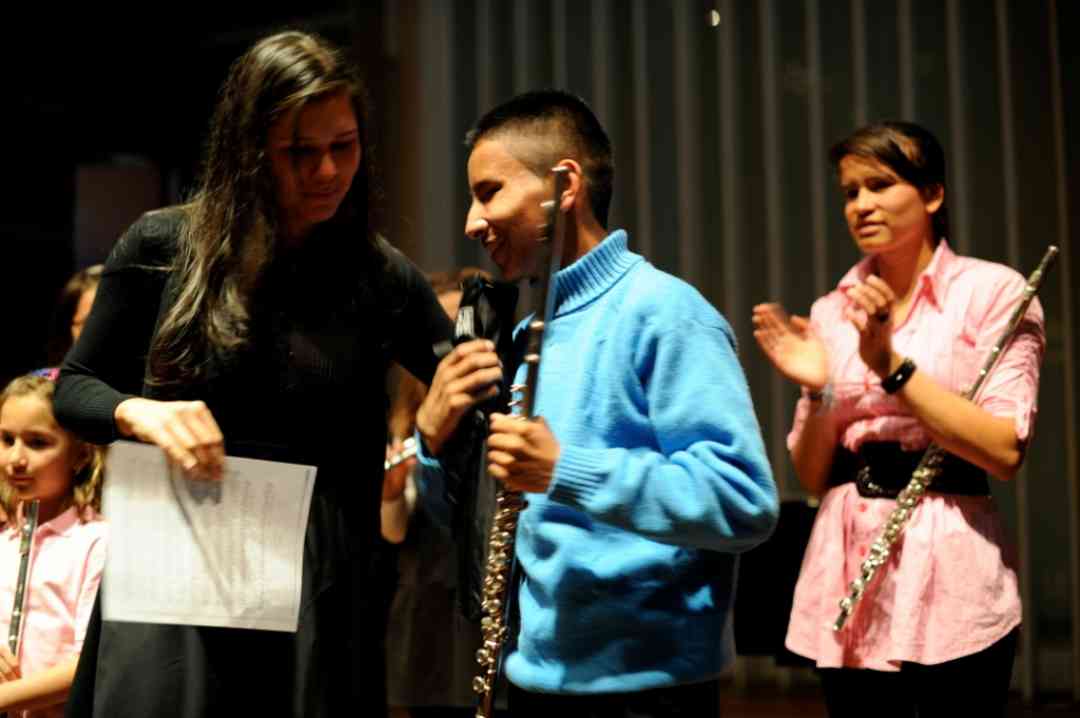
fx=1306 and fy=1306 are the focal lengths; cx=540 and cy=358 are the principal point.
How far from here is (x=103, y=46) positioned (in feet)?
17.4

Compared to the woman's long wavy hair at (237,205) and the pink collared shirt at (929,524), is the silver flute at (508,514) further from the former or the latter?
the pink collared shirt at (929,524)

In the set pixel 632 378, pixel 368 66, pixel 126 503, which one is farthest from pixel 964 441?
pixel 368 66

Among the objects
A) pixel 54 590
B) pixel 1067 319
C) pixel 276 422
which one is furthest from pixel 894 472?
pixel 1067 319

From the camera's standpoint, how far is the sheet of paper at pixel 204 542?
1541mm

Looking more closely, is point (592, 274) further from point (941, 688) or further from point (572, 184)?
point (941, 688)

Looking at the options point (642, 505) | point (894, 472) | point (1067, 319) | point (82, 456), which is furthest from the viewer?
point (1067, 319)

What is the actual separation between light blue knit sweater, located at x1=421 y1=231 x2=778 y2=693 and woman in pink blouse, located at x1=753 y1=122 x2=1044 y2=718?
0.74m

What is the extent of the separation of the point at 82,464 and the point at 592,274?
1.42 meters

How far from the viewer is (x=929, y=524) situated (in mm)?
2365

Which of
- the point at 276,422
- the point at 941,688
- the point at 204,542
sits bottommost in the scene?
the point at 941,688

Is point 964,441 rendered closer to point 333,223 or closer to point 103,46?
point 333,223

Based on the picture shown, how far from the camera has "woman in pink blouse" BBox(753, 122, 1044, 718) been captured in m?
2.30

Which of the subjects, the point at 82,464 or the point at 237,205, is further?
the point at 82,464

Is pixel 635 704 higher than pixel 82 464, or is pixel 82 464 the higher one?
pixel 82 464
